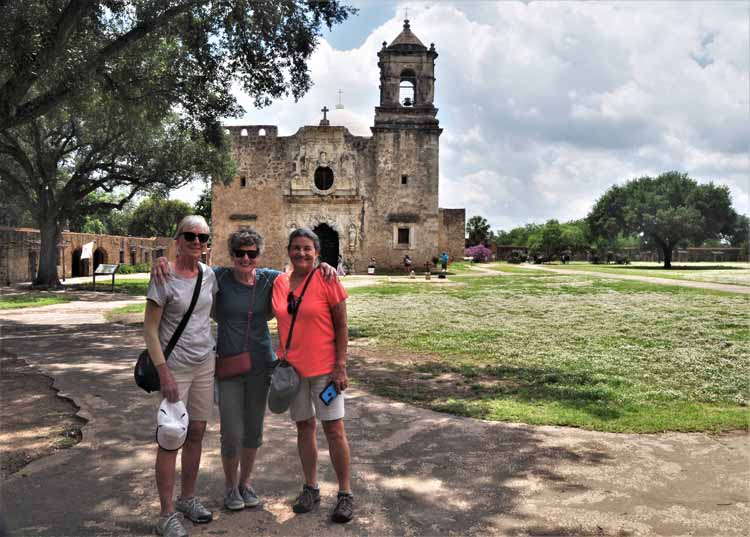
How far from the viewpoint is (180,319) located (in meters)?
3.24

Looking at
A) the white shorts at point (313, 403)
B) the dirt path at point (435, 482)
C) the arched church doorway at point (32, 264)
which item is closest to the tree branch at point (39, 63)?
the dirt path at point (435, 482)

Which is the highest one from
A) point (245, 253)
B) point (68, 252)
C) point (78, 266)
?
point (68, 252)

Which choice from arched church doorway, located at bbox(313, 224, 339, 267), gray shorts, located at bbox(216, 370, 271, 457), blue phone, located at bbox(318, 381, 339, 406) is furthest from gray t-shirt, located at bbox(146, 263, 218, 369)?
arched church doorway, located at bbox(313, 224, 339, 267)

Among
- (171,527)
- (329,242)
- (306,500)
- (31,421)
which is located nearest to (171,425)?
(171,527)

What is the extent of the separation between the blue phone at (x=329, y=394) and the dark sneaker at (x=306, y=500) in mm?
570

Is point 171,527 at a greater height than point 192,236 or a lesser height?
lesser

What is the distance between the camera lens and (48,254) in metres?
22.3

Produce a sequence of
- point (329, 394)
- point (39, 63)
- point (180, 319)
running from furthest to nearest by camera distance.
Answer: point (39, 63) < point (329, 394) < point (180, 319)

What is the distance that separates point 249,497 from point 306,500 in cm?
37

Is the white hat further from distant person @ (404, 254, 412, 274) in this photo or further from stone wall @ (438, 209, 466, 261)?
stone wall @ (438, 209, 466, 261)

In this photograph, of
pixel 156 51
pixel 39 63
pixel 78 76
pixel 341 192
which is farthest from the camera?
pixel 341 192

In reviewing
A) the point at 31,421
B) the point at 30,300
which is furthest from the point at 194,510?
the point at 30,300

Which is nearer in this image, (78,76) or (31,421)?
(31,421)

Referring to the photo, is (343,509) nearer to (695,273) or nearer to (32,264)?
(32,264)
